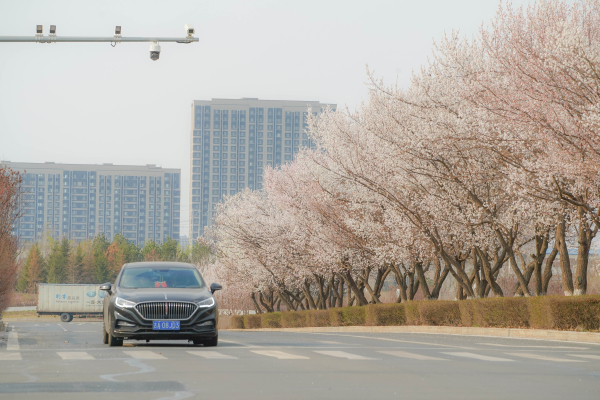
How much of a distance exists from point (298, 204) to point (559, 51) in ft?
63.1

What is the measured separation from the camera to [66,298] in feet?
Result: 261

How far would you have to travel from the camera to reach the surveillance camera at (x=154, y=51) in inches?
649

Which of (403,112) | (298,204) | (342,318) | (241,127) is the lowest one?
(342,318)

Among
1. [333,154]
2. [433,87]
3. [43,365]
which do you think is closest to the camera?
[43,365]

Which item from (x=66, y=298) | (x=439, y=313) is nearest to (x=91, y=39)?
(x=439, y=313)

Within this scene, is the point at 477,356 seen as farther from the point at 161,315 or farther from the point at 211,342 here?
the point at 161,315

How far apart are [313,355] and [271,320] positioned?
35.7 m

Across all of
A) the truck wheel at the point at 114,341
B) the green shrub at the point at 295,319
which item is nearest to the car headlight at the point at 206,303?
the truck wheel at the point at 114,341

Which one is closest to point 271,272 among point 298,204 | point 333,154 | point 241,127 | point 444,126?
point 298,204

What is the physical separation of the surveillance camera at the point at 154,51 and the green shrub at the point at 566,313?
10.3 metres

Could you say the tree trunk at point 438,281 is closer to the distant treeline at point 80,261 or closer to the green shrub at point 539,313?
the green shrub at point 539,313

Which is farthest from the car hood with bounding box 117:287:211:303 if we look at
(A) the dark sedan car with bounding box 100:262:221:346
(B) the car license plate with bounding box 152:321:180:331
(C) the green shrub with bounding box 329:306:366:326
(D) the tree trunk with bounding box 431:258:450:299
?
(C) the green shrub with bounding box 329:306:366:326

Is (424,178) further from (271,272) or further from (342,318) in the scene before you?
(271,272)

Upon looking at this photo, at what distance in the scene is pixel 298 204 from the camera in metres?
36.4
